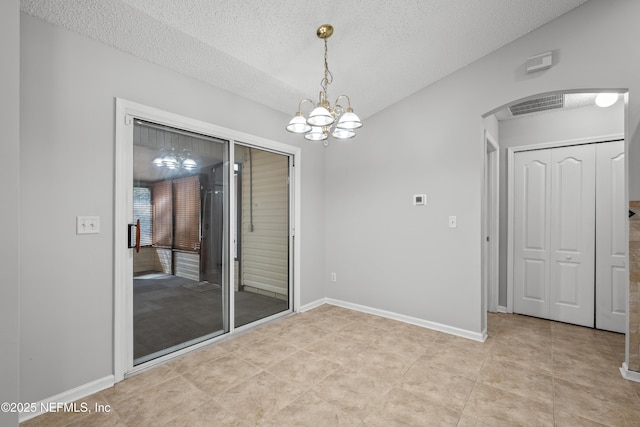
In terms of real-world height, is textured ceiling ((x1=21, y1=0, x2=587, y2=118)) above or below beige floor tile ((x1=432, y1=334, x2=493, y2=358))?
above

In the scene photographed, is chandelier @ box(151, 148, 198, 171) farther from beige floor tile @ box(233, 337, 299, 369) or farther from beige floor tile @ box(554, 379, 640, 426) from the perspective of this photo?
beige floor tile @ box(554, 379, 640, 426)

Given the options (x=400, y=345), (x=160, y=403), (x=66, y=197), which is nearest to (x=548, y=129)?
(x=400, y=345)

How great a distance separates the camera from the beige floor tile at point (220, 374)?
7.28 ft

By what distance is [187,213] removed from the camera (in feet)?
9.34

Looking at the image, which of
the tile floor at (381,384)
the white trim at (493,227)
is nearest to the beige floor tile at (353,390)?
the tile floor at (381,384)

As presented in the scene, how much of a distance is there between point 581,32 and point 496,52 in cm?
66

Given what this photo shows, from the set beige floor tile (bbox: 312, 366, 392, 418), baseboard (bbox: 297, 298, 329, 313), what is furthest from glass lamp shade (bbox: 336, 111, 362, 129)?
baseboard (bbox: 297, 298, 329, 313)

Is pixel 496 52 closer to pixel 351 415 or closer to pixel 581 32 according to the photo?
pixel 581 32

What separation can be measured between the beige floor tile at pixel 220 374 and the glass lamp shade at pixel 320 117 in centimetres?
205

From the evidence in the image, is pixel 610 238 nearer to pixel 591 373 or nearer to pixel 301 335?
pixel 591 373

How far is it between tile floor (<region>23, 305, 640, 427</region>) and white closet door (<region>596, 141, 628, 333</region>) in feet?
1.07

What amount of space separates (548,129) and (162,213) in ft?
15.2

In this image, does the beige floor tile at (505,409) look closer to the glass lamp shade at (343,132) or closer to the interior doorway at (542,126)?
the glass lamp shade at (343,132)

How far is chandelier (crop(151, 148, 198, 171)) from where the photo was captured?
263 cm
